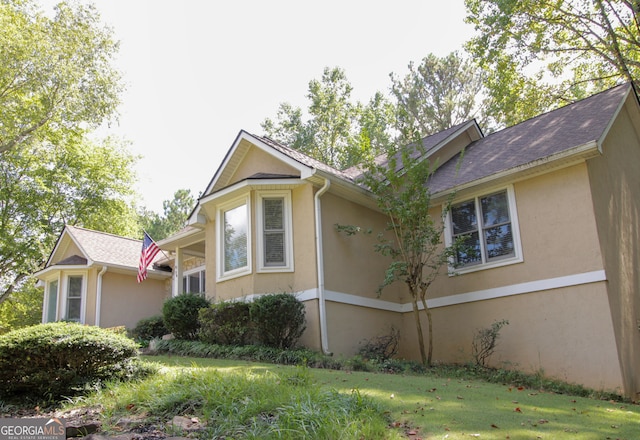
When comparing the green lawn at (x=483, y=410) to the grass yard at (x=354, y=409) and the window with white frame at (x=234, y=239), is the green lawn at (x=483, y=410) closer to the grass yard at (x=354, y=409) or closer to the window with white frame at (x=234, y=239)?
the grass yard at (x=354, y=409)

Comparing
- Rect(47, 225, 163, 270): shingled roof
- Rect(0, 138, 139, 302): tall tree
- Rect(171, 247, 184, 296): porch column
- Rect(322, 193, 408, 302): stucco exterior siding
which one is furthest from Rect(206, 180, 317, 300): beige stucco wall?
Rect(0, 138, 139, 302): tall tree

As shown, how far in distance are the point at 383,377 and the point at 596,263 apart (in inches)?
184

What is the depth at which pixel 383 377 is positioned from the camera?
781 centimetres

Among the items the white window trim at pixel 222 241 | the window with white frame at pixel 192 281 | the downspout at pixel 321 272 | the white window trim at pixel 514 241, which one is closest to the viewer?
the downspout at pixel 321 272

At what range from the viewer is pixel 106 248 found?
63.9ft

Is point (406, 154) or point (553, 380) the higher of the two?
point (406, 154)

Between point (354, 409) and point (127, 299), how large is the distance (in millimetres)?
15380

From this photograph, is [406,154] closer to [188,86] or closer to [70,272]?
[188,86]

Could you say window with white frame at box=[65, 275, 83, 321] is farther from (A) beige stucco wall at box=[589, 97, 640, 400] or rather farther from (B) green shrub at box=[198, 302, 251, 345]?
(A) beige stucco wall at box=[589, 97, 640, 400]

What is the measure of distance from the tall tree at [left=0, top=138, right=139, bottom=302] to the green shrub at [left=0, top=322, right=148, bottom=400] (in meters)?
17.5

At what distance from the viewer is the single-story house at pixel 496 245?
31.9 ft

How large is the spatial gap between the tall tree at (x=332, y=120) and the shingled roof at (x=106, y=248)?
14.9 meters

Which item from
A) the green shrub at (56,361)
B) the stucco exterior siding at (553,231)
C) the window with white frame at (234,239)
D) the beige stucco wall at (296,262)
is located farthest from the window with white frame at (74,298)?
the stucco exterior siding at (553,231)

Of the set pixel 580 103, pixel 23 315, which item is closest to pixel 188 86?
pixel 580 103
